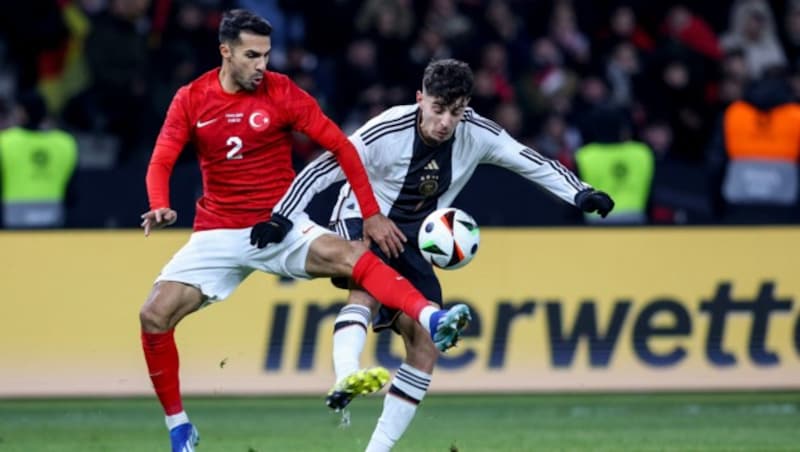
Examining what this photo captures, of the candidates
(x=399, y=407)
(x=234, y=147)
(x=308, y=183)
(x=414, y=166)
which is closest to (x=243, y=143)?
(x=234, y=147)

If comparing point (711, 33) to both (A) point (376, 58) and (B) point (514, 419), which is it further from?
(B) point (514, 419)

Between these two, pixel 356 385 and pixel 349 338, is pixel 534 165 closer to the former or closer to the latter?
pixel 349 338

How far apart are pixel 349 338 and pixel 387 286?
11.8 inches

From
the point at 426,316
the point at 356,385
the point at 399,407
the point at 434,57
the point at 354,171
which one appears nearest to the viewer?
the point at 356,385

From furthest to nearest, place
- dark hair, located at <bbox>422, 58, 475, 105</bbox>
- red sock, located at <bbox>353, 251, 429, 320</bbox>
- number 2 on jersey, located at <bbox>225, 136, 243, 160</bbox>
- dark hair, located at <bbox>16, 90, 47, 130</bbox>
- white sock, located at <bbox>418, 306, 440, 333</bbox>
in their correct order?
1. dark hair, located at <bbox>16, 90, 47, 130</bbox>
2. number 2 on jersey, located at <bbox>225, 136, 243, 160</bbox>
3. dark hair, located at <bbox>422, 58, 475, 105</bbox>
4. red sock, located at <bbox>353, 251, 429, 320</bbox>
5. white sock, located at <bbox>418, 306, 440, 333</bbox>

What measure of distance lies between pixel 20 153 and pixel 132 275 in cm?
207

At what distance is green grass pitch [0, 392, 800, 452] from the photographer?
10.1m

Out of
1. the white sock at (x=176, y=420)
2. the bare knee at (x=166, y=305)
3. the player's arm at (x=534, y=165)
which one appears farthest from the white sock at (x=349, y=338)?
the player's arm at (x=534, y=165)

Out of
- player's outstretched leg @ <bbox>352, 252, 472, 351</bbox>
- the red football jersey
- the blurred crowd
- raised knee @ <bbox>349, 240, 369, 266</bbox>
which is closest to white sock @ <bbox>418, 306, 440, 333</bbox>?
player's outstretched leg @ <bbox>352, 252, 472, 351</bbox>

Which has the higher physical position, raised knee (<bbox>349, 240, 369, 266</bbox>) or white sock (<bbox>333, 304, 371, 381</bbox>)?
raised knee (<bbox>349, 240, 369, 266</bbox>)

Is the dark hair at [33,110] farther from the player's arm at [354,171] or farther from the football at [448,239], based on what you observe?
the football at [448,239]

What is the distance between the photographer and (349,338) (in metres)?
8.58

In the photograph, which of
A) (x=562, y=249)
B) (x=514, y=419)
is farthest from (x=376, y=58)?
(x=514, y=419)

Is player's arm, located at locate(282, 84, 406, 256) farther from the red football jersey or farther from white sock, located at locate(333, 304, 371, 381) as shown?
white sock, located at locate(333, 304, 371, 381)
